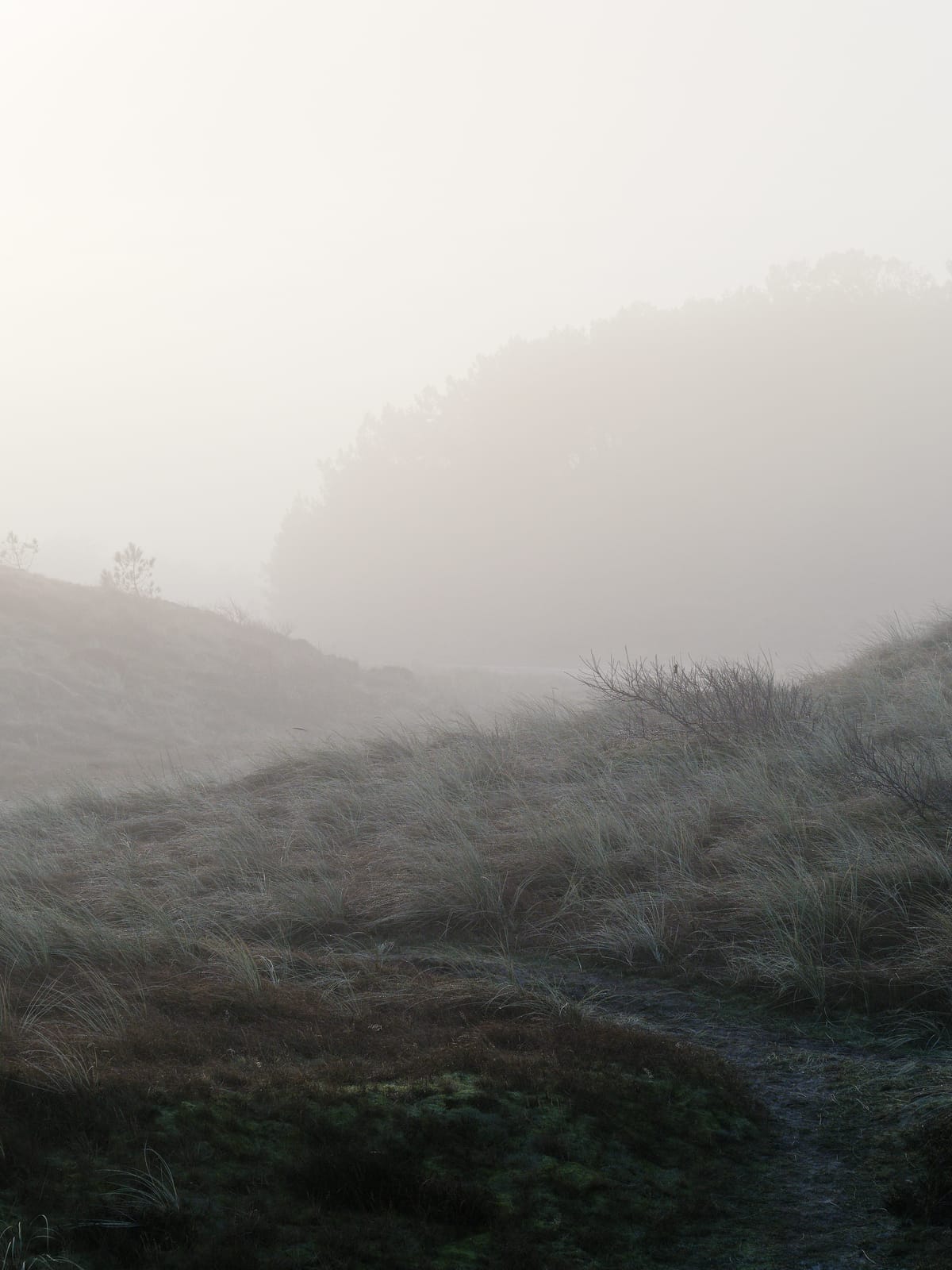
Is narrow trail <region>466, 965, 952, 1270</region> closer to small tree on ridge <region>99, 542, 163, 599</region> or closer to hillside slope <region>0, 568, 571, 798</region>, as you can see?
hillside slope <region>0, 568, 571, 798</region>

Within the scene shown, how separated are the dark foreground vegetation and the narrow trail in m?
0.02

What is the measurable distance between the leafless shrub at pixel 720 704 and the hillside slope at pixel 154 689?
9282 mm

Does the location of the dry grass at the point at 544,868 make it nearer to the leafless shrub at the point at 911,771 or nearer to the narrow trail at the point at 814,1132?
the leafless shrub at the point at 911,771

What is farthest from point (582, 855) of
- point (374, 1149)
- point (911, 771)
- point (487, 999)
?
point (374, 1149)

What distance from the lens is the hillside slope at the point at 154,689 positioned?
64.9 ft

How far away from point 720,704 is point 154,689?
785 inches

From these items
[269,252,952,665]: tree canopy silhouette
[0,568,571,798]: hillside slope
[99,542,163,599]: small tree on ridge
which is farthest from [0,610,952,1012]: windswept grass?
[269,252,952,665]: tree canopy silhouette

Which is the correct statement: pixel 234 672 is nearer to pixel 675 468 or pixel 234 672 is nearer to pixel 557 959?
pixel 557 959

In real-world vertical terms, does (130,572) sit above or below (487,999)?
above

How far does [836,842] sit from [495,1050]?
8.83 ft

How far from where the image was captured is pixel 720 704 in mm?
7816

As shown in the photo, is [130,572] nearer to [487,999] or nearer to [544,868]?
[544,868]

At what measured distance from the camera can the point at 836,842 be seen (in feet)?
15.4

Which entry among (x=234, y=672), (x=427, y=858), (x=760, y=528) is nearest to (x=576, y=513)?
(x=760, y=528)
